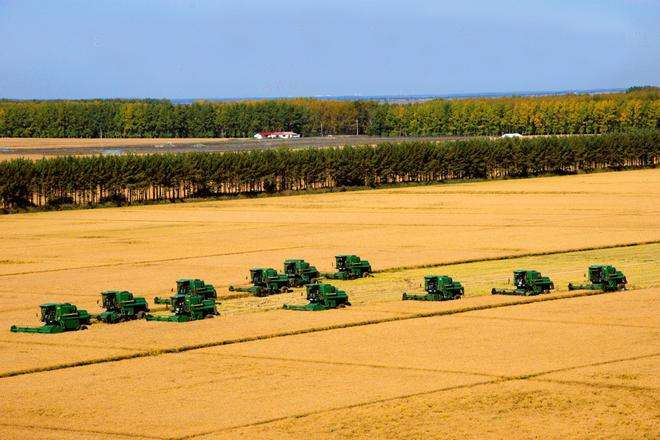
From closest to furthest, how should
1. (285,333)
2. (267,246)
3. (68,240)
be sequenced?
(285,333), (267,246), (68,240)

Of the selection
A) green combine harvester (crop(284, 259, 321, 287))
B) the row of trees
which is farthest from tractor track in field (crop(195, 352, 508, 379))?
the row of trees

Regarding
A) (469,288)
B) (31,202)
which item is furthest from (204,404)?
(31,202)

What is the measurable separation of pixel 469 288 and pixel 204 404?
22.3m

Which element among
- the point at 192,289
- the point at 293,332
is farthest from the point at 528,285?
the point at 192,289

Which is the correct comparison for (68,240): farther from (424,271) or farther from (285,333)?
(285,333)

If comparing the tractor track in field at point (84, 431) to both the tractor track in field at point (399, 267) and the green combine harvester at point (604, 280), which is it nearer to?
the green combine harvester at point (604, 280)

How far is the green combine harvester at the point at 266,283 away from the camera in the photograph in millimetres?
54688

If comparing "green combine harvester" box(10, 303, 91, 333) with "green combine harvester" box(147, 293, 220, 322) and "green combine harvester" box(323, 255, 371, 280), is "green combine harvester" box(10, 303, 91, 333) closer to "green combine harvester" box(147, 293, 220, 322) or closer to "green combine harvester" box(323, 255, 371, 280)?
"green combine harvester" box(147, 293, 220, 322)

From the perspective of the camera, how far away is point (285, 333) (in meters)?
44.9

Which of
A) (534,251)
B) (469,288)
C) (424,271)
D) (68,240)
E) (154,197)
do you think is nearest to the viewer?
(469,288)

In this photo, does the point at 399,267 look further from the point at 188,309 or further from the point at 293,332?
the point at 293,332

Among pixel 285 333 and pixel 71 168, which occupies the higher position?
pixel 71 168

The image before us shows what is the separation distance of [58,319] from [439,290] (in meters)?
15.0

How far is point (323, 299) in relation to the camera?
50.5 meters
